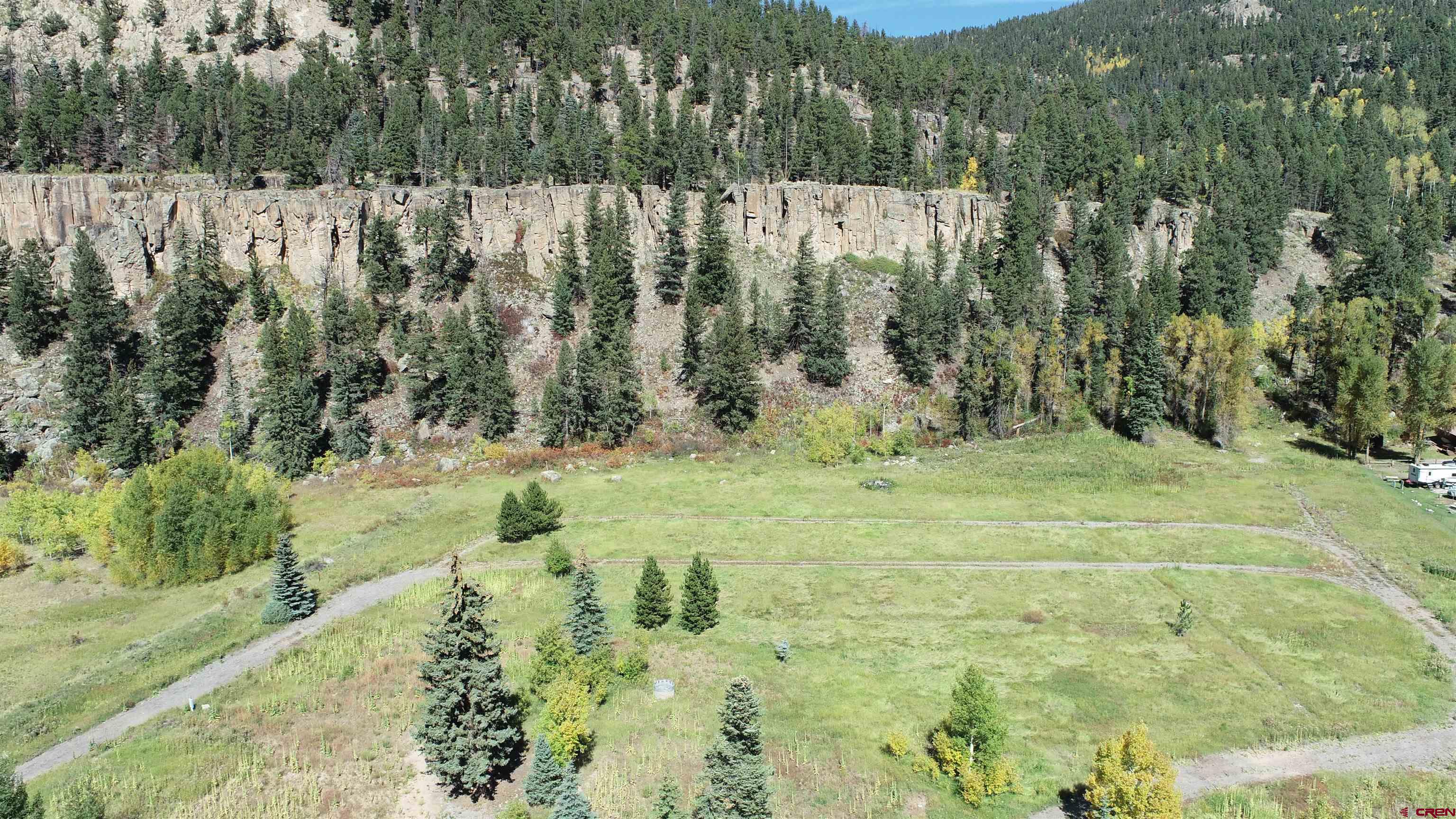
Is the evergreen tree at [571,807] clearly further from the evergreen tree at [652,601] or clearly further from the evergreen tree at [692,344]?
the evergreen tree at [692,344]

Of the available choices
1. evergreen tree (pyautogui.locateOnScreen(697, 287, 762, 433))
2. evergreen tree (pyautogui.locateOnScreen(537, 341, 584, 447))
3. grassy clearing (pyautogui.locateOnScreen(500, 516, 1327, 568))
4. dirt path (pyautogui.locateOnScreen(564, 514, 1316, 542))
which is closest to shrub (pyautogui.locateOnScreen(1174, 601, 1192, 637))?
grassy clearing (pyautogui.locateOnScreen(500, 516, 1327, 568))

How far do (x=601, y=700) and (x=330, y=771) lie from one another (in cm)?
1078

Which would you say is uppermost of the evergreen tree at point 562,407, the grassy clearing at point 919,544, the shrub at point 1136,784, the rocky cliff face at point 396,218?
the rocky cliff face at point 396,218

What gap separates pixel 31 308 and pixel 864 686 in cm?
8808

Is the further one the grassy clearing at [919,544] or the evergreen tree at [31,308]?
the evergreen tree at [31,308]

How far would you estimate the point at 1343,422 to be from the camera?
72.8 meters

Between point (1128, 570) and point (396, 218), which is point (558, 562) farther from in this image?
→ point (396, 218)

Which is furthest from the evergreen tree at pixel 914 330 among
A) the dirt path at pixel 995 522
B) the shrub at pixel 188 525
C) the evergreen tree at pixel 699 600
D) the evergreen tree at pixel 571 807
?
the evergreen tree at pixel 571 807

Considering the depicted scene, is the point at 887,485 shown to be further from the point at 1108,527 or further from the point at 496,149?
the point at 496,149

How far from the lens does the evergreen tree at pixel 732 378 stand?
78.3m

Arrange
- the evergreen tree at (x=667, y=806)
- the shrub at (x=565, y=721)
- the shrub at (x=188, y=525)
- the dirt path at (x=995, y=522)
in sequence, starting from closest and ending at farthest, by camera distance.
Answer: the evergreen tree at (x=667, y=806) → the shrub at (x=565, y=721) → the shrub at (x=188, y=525) → the dirt path at (x=995, y=522)

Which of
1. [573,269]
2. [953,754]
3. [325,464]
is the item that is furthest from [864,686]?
[573,269]

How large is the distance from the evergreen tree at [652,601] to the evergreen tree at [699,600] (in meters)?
1.03

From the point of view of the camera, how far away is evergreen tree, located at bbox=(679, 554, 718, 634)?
4244 cm
